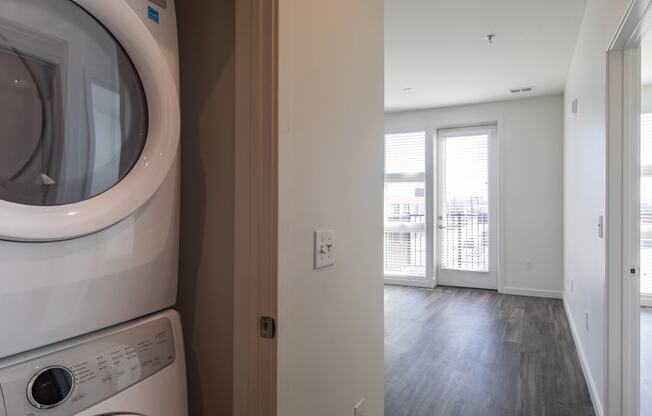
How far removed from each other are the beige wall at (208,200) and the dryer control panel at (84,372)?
20 cm

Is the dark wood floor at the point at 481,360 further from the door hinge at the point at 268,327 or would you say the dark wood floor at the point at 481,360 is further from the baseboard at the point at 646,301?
the door hinge at the point at 268,327

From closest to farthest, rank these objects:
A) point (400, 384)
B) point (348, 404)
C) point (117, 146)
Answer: point (117, 146) → point (348, 404) → point (400, 384)

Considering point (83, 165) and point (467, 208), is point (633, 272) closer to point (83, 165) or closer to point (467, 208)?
point (83, 165)

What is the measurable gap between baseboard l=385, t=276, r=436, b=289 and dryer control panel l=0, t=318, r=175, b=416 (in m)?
5.01

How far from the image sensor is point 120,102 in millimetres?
795

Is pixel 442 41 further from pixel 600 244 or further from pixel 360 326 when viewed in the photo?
pixel 360 326

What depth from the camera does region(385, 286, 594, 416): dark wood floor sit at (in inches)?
93.5

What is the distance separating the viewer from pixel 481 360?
9.89ft

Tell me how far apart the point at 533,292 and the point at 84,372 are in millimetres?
5340

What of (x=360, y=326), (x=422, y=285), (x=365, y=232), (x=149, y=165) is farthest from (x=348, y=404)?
(x=422, y=285)

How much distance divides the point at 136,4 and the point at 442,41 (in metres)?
3.02

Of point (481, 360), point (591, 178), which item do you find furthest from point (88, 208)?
point (481, 360)

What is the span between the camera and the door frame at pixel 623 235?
1939mm

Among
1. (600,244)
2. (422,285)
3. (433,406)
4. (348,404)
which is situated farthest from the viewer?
(422,285)
